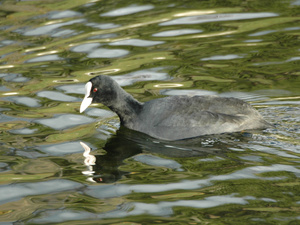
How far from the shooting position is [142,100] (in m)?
7.95

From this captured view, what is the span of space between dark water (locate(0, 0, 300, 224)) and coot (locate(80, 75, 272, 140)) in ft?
0.43

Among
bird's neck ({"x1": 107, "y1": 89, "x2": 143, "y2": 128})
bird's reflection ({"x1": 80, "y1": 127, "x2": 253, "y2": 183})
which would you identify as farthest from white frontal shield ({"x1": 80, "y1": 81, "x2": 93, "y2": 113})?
bird's reflection ({"x1": 80, "y1": 127, "x2": 253, "y2": 183})

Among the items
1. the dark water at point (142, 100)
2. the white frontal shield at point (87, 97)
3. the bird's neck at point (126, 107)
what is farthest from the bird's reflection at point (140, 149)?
the white frontal shield at point (87, 97)

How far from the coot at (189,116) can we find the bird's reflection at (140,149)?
0.36 feet

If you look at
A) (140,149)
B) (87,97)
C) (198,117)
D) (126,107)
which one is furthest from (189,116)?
(87,97)

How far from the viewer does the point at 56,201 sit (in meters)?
4.82

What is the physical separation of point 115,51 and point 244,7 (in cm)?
401

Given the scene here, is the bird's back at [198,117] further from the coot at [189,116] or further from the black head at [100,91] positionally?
the black head at [100,91]

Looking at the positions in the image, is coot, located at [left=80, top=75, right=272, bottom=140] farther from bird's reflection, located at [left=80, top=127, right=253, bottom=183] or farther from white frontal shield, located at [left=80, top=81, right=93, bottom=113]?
bird's reflection, located at [left=80, top=127, right=253, bottom=183]

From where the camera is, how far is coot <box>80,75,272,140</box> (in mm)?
6336

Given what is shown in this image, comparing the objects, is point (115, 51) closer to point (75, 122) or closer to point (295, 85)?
point (75, 122)

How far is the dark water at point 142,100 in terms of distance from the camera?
4.62 meters

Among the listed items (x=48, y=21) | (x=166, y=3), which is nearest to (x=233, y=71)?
(x=166, y=3)

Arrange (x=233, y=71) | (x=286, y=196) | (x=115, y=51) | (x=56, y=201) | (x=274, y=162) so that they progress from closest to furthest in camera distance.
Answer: (x=286, y=196) → (x=56, y=201) → (x=274, y=162) → (x=233, y=71) → (x=115, y=51)
